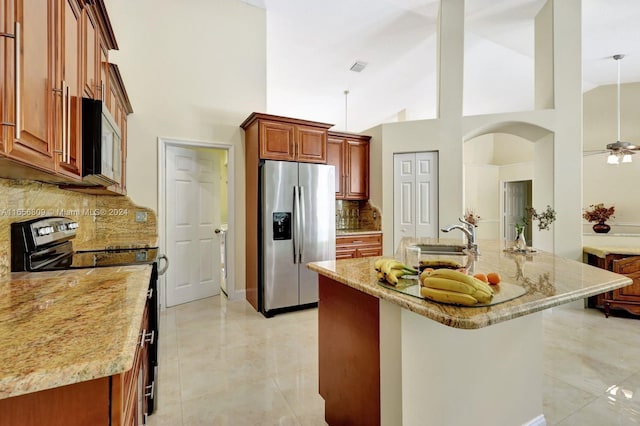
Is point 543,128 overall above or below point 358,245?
above

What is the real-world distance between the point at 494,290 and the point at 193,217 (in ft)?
12.5

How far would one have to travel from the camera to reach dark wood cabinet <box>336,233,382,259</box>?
14.0ft

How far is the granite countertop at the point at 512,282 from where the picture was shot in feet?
3.09

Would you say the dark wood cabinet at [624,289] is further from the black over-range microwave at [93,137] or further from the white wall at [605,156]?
the black over-range microwave at [93,137]

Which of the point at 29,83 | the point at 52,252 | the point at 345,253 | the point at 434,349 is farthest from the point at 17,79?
the point at 345,253

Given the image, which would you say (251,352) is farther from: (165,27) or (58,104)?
(165,27)

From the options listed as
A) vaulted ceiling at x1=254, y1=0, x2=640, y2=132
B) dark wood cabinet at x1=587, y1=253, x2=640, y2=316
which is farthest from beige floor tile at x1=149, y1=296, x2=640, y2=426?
vaulted ceiling at x1=254, y1=0, x2=640, y2=132

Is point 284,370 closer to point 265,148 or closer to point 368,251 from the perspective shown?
point 265,148

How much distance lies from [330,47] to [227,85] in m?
1.71

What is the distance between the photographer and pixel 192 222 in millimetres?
4129

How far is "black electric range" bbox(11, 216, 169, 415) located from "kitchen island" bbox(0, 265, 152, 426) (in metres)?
0.61

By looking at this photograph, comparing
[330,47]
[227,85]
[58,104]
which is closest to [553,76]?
[330,47]

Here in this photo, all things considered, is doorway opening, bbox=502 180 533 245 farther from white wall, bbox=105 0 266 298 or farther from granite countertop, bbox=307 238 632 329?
white wall, bbox=105 0 266 298

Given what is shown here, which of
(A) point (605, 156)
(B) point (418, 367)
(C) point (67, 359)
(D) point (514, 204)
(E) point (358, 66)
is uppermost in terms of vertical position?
(E) point (358, 66)
